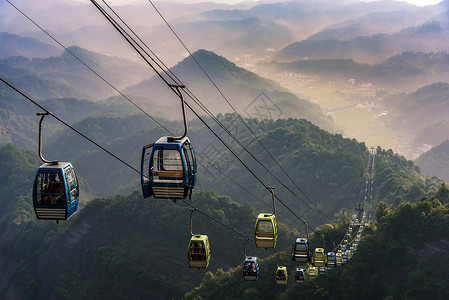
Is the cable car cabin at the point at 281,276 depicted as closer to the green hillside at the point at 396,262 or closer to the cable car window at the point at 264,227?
the cable car window at the point at 264,227

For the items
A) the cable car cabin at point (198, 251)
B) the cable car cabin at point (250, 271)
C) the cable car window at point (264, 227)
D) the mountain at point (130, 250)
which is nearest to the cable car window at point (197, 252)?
the cable car cabin at point (198, 251)

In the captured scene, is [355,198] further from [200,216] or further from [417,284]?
[417,284]

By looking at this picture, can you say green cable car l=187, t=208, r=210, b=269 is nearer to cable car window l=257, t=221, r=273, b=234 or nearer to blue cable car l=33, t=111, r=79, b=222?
cable car window l=257, t=221, r=273, b=234

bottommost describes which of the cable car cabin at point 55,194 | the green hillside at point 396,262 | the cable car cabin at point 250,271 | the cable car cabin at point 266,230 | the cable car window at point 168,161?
the green hillside at point 396,262

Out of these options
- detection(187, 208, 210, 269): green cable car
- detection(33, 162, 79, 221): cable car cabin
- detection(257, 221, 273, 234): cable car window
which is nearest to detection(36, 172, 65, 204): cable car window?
detection(33, 162, 79, 221): cable car cabin

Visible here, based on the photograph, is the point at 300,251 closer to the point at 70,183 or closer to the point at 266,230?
the point at 266,230

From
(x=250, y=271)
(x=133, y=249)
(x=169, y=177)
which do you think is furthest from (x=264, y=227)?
(x=133, y=249)

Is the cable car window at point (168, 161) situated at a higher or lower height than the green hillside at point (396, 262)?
higher

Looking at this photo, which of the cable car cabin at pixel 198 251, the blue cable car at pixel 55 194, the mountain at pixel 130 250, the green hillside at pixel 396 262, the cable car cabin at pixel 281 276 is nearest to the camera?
the blue cable car at pixel 55 194

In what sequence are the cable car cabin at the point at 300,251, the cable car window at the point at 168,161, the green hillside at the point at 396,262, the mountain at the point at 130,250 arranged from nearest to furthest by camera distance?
the cable car window at the point at 168,161 → the cable car cabin at the point at 300,251 → the green hillside at the point at 396,262 → the mountain at the point at 130,250
